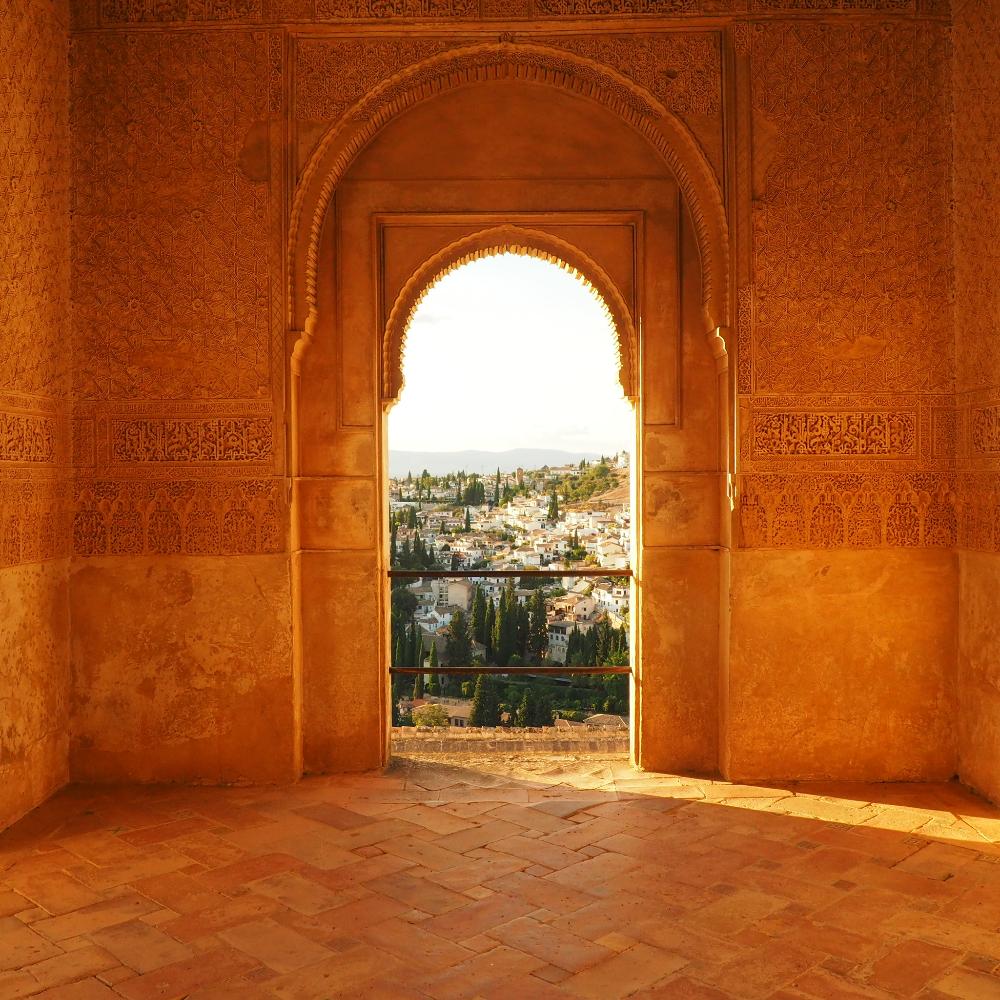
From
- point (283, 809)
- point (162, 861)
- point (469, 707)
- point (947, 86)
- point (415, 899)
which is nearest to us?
point (415, 899)

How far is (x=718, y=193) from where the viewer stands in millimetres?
5012

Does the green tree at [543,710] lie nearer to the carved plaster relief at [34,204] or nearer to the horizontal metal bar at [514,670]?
the horizontal metal bar at [514,670]

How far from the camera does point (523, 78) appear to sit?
5.18m

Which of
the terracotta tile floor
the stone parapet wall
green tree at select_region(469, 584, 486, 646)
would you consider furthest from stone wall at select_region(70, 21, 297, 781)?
green tree at select_region(469, 584, 486, 646)

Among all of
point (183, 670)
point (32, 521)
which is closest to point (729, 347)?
point (183, 670)

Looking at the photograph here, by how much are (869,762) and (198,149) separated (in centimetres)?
484

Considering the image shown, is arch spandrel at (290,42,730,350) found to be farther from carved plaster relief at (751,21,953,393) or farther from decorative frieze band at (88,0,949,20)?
carved plaster relief at (751,21,953,393)

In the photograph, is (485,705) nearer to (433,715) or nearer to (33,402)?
(433,715)

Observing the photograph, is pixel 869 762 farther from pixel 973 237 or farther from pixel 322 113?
pixel 322 113

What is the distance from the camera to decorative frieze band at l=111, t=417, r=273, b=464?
5.00 m

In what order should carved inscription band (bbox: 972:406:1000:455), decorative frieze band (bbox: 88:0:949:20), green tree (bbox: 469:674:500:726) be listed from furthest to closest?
green tree (bbox: 469:674:500:726) → decorative frieze band (bbox: 88:0:949:20) → carved inscription band (bbox: 972:406:1000:455)

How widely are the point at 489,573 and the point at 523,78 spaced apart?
279 centimetres

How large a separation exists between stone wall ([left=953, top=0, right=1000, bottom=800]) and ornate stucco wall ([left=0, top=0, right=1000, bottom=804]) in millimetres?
66

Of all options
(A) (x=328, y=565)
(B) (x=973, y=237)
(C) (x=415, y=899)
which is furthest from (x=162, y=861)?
(B) (x=973, y=237)
